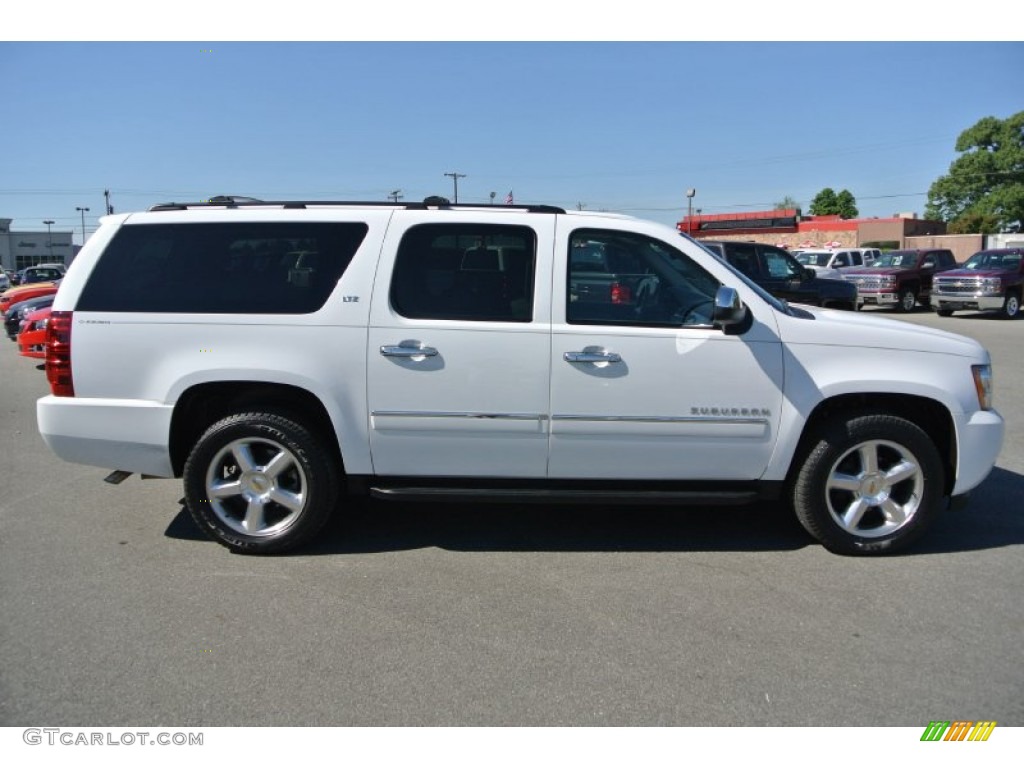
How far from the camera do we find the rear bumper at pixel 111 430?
4.54 m

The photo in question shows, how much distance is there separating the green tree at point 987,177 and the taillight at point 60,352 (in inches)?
3198

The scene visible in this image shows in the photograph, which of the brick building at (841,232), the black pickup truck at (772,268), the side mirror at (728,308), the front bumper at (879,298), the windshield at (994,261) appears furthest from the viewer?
the brick building at (841,232)

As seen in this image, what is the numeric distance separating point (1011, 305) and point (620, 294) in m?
21.7

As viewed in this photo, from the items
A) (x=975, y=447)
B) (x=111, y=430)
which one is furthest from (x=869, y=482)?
(x=111, y=430)

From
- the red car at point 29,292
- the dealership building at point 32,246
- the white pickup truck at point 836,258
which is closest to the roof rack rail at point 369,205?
the red car at point 29,292

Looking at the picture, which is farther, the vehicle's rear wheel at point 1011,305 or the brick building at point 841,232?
the brick building at point 841,232

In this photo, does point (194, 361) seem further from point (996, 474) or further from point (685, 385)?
point (996, 474)

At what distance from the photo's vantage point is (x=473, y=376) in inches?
175

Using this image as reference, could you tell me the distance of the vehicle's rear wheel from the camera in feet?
71.5

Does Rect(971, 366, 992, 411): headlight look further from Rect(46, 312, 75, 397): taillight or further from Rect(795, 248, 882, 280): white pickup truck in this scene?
Rect(795, 248, 882, 280): white pickup truck

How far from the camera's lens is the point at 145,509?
5.48 metres

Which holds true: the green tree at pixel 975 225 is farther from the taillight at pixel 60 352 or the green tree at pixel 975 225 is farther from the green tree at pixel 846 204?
the taillight at pixel 60 352

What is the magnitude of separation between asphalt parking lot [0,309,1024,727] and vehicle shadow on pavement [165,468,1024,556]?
20 mm

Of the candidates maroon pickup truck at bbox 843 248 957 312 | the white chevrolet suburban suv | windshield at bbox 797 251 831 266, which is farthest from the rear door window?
windshield at bbox 797 251 831 266
